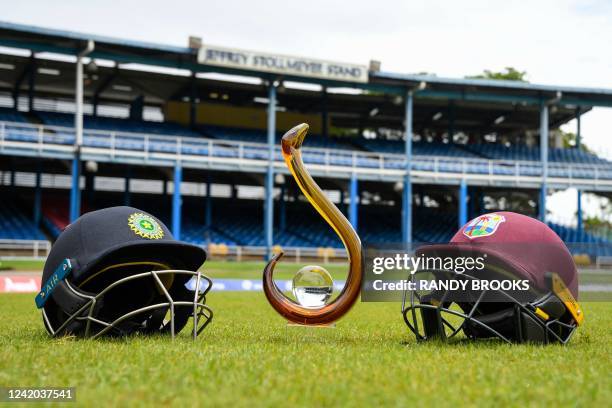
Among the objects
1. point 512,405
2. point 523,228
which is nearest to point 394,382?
point 512,405

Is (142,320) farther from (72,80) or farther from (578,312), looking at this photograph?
(72,80)

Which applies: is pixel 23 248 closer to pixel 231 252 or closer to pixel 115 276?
pixel 231 252

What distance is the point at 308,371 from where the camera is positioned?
15.3 ft

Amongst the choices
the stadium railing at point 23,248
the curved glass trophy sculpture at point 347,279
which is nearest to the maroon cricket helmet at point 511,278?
the curved glass trophy sculpture at point 347,279

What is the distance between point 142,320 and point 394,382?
316 cm

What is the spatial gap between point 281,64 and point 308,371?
97.6ft

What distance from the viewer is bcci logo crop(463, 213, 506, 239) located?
623 centimetres

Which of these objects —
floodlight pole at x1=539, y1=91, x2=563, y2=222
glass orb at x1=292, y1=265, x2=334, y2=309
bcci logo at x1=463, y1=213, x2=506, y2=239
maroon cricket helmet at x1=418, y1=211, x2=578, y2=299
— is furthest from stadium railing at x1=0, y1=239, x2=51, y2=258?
maroon cricket helmet at x1=418, y1=211, x2=578, y2=299

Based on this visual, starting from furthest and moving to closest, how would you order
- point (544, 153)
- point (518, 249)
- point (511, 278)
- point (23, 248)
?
point (544, 153) → point (23, 248) → point (518, 249) → point (511, 278)

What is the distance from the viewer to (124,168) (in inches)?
1475

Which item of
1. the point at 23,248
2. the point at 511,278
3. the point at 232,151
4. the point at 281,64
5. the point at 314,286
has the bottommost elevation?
the point at 23,248

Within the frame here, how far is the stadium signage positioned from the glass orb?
26.3 metres

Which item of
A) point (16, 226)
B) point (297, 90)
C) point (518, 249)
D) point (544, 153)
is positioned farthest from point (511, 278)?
point (297, 90)

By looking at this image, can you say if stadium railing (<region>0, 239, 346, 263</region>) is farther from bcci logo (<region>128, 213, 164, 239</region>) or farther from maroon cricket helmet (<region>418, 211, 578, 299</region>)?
maroon cricket helmet (<region>418, 211, 578, 299</region>)
